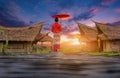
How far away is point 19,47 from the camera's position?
A: 1519 inches

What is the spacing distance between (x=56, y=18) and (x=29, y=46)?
8218 millimetres

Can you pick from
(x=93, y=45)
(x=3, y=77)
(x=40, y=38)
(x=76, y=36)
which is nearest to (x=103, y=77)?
(x=3, y=77)

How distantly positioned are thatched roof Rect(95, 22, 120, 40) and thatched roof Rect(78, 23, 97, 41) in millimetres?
3076

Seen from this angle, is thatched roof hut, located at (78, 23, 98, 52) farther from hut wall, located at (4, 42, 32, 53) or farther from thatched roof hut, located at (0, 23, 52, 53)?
hut wall, located at (4, 42, 32, 53)

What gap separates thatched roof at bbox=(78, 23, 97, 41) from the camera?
147ft

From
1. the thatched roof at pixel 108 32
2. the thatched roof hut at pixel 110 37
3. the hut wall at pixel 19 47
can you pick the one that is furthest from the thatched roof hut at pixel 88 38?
the hut wall at pixel 19 47

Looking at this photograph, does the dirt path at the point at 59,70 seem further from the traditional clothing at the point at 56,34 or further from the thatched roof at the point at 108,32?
the traditional clothing at the point at 56,34

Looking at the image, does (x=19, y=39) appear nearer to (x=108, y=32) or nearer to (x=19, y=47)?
(x=19, y=47)

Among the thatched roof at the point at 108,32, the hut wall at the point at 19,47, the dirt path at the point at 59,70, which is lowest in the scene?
the dirt path at the point at 59,70

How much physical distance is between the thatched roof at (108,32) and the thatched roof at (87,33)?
3.08 meters

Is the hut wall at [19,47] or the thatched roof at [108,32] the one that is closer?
the thatched roof at [108,32]

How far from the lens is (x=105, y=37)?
39.0 metres

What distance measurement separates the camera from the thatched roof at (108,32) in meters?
37.7

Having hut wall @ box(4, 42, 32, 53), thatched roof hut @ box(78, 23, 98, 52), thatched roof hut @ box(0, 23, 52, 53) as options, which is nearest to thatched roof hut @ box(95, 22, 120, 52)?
thatched roof hut @ box(78, 23, 98, 52)
